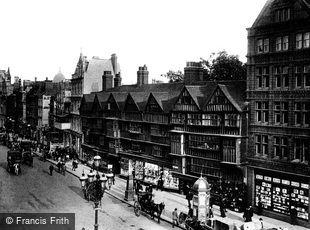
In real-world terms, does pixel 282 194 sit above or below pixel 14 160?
below

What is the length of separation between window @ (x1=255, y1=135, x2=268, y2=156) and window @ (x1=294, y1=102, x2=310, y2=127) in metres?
3.30

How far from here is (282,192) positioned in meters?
33.3

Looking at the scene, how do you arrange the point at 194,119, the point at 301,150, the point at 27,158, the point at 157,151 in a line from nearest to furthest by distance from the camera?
the point at 301,150 < the point at 194,119 < the point at 157,151 < the point at 27,158

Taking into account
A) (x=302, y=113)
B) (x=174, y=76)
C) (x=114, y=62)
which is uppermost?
(x=114, y=62)

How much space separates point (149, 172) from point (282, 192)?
18097mm

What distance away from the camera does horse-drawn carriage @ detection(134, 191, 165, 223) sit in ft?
105

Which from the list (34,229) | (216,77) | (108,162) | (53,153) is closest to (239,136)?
(34,229)

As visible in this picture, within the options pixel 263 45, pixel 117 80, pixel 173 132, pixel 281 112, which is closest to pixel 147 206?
pixel 173 132

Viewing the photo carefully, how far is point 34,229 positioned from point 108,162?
106ft

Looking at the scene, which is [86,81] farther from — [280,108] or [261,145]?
[280,108]

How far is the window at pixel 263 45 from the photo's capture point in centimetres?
3478

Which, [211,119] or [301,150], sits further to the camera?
[211,119]

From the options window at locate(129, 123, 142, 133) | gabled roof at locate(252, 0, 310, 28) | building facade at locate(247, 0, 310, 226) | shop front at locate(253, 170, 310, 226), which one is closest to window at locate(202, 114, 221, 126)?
building facade at locate(247, 0, 310, 226)

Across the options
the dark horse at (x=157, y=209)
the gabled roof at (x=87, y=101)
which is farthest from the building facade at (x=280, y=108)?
the gabled roof at (x=87, y=101)
